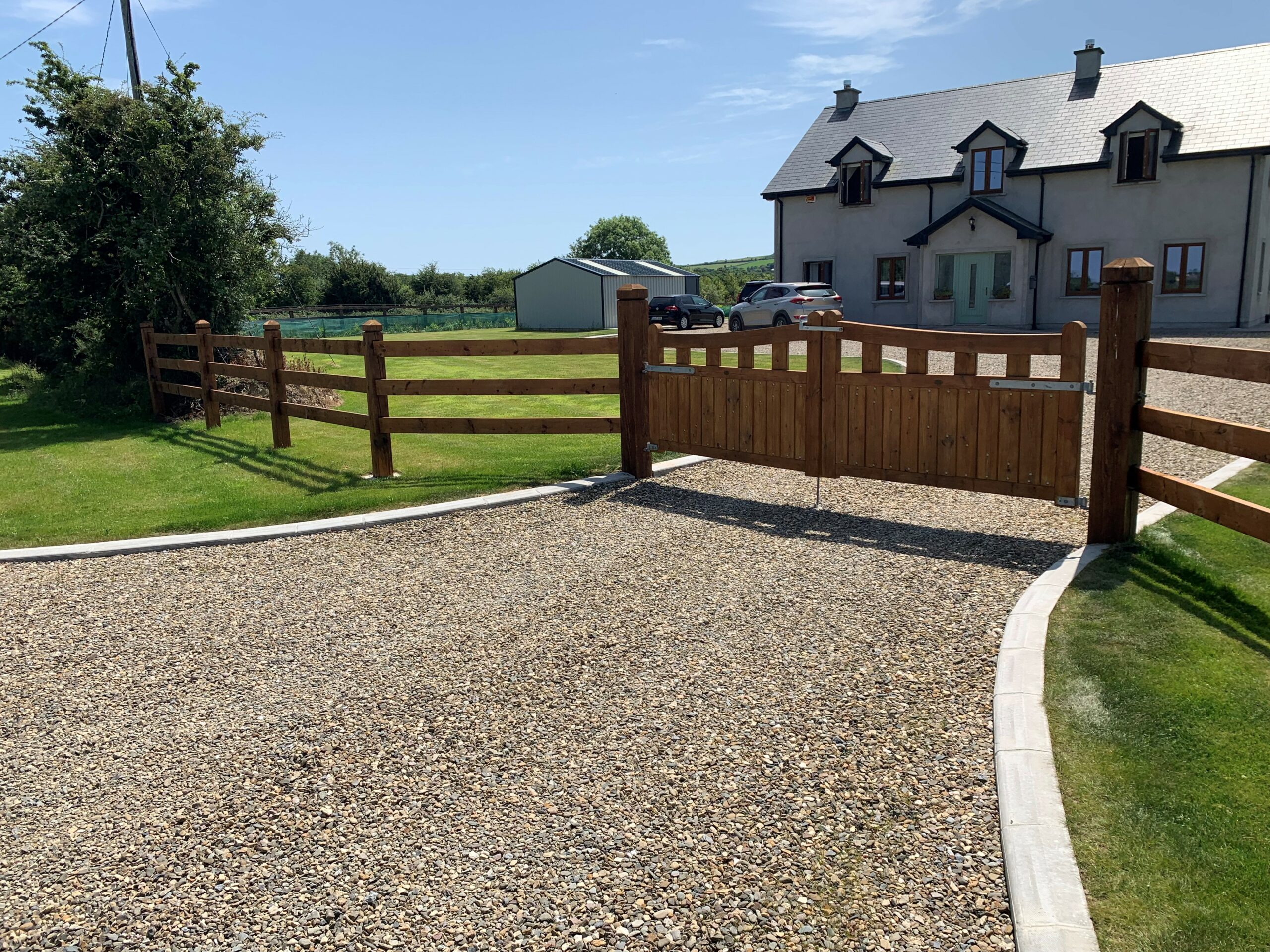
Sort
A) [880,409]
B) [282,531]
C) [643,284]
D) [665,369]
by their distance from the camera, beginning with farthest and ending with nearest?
[643,284] → [665,369] → [282,531] → [880,409]

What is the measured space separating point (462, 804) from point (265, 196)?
15.2 m

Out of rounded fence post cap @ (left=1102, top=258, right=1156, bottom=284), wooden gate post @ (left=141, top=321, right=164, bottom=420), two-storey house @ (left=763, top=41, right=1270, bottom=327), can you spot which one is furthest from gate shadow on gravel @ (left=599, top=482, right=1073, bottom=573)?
two-storey house @ (left=763, top=41, right=1270, bottom=327)

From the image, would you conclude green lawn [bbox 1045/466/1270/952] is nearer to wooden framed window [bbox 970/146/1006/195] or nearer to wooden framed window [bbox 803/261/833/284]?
wooden framed window [bbox 970/146/1006/195]

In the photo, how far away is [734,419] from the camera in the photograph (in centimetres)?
915

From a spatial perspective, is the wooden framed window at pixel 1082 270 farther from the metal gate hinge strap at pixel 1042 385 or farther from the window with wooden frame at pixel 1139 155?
the metal gate hinge strap at pixel 1042 385

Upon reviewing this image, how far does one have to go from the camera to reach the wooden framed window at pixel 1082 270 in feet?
102

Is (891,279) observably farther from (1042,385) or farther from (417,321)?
(417,321)

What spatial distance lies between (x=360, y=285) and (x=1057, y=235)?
4844 centimetres

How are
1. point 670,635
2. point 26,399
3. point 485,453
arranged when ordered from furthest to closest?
point 26,399 < point 485,453 < point 670,635

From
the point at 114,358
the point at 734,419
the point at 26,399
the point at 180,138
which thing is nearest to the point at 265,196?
the point at 180,138

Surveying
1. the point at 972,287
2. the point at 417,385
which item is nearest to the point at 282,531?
the point at 417,385

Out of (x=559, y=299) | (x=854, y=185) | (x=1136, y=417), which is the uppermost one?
(x=854, y=185)

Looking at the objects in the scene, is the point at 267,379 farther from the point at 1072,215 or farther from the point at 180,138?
the point at 1072,215

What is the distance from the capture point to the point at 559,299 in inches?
1886
